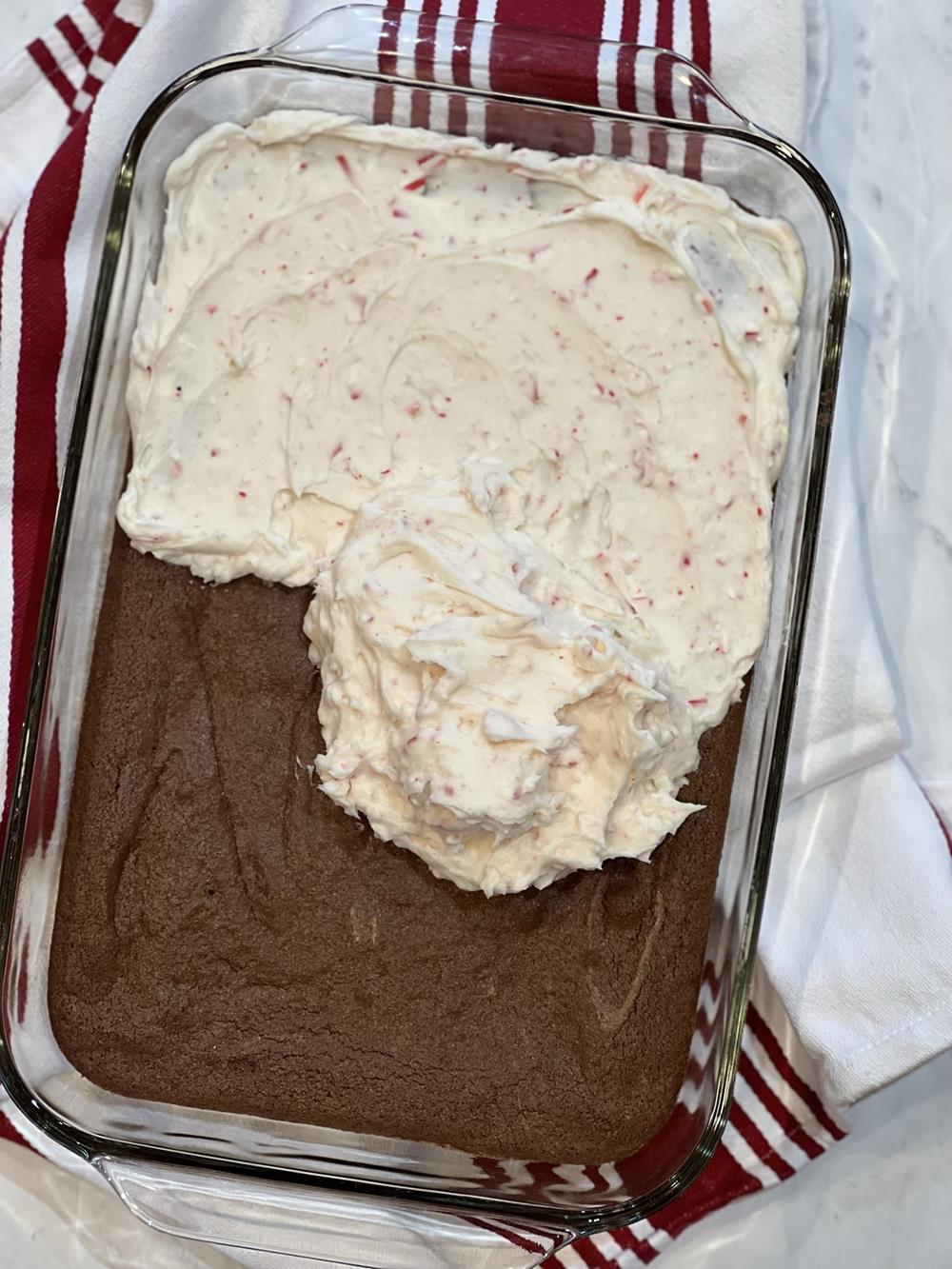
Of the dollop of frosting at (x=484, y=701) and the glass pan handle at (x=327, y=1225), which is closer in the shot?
the dollop of frosting at (x=484, y=701)

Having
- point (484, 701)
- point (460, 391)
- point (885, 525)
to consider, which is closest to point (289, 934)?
point (484, 701)

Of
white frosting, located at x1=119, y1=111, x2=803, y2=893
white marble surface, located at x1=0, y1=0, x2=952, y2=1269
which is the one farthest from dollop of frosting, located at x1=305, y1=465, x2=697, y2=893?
white marble surface, located at x1=0, y1=0, x2=952, y2=1269

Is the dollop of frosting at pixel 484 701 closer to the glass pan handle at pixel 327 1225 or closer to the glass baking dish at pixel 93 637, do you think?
the glass baking dish at pixel 93 637

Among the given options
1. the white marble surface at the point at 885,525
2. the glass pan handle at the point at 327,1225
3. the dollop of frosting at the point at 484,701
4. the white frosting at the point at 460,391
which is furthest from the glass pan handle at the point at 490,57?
the glass pan handle at the point at 327,1225

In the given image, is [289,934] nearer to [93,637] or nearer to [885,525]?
[93,637]

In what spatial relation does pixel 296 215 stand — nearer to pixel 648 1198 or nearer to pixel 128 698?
pixel 128 698
